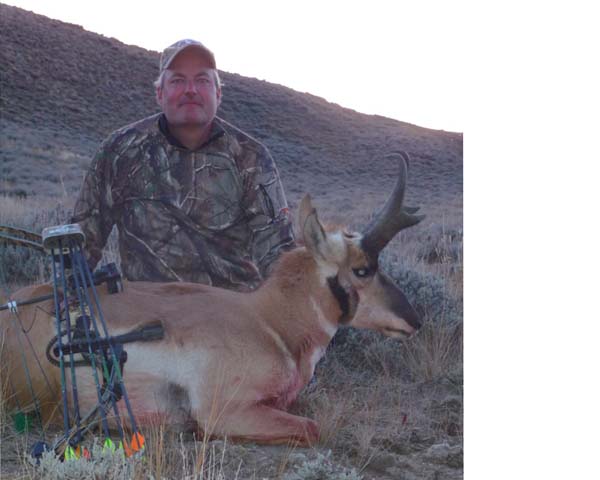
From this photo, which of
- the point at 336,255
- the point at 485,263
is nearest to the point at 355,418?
the point at 336,255

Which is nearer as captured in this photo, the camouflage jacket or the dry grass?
the dry grass

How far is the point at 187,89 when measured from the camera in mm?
4129

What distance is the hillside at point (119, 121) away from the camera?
→ 4137 mm

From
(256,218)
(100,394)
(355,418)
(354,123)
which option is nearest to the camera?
(100,394)

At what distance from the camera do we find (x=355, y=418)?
3943 mm

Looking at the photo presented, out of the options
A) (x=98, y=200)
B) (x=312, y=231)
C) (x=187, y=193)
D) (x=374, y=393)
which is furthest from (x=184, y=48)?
(x=374, y=393)

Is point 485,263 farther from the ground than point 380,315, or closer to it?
farther from the ground

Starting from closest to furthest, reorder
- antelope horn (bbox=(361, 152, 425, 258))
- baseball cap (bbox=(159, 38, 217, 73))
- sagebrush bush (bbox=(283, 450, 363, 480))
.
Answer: sagebrush bush (bbox=(283, 450, 363, 480)) < antelope horn (bbox=(361, 152, 425, 258)) < baseball cap (bbox=(159, 38, 217, 73))

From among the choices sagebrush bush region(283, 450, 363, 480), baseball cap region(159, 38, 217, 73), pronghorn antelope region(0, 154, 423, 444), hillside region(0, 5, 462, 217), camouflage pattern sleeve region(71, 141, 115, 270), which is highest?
baseball cap region(159, 38, 217, 73)

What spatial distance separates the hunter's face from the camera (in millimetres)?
4105

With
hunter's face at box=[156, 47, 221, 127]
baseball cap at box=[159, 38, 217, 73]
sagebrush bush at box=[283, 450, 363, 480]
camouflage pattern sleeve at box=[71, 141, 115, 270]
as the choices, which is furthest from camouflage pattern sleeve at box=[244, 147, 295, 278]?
sagebrush bush at box=[283, 450, 363, 480]

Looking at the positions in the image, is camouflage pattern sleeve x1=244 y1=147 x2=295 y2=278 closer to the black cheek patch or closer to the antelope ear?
the antelope ear

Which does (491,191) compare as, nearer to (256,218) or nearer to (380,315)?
(380,315)

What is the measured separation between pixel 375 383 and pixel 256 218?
997 millimetres
